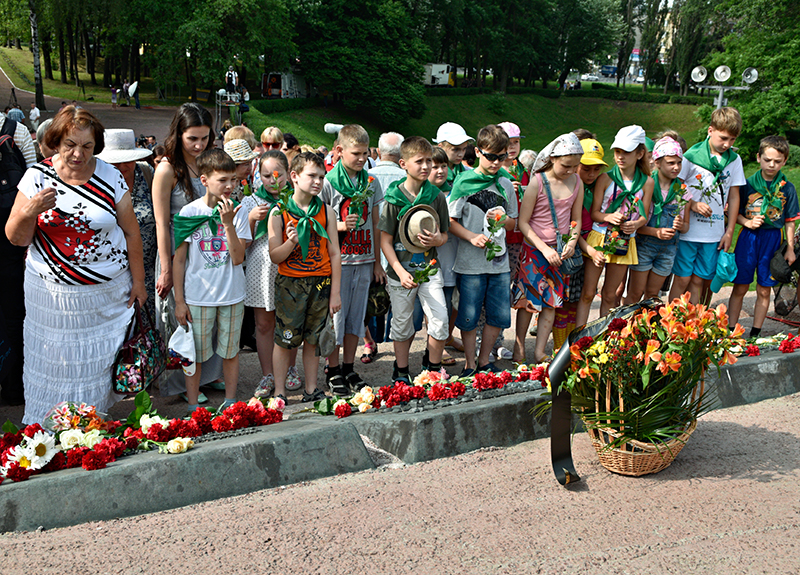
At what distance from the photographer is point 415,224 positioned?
505 centimetres

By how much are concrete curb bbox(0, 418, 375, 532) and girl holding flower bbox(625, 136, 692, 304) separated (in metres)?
3.76

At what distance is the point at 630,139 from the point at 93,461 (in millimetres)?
4737

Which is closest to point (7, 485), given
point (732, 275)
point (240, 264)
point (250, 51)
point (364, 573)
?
point (364, 573)

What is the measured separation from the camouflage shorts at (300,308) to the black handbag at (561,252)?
1.97m

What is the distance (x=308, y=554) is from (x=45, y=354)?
2.27 metres

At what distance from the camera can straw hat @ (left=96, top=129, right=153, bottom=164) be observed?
4793 millimetres

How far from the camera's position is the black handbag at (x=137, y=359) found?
4270 mm

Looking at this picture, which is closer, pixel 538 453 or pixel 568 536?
pixel 568 536

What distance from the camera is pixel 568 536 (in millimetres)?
3127

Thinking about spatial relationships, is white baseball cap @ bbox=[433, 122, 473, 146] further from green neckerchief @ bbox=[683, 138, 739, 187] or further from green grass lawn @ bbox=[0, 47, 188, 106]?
green grass lawn @ bbox=[0, 47, 188, 106]

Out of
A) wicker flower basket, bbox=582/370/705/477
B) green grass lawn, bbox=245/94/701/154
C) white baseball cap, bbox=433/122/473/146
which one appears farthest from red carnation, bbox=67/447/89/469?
green grass lawn, bbox=245/94/701/154

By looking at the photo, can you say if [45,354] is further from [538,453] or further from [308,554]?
[538,453]

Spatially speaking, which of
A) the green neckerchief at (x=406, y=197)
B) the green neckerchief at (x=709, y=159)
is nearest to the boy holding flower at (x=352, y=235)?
the green neckerchief at (x=406, y=197)

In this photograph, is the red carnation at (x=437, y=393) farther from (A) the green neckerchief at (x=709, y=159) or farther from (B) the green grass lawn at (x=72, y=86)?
(B) the green grass lawn at (x=72, y=86)
